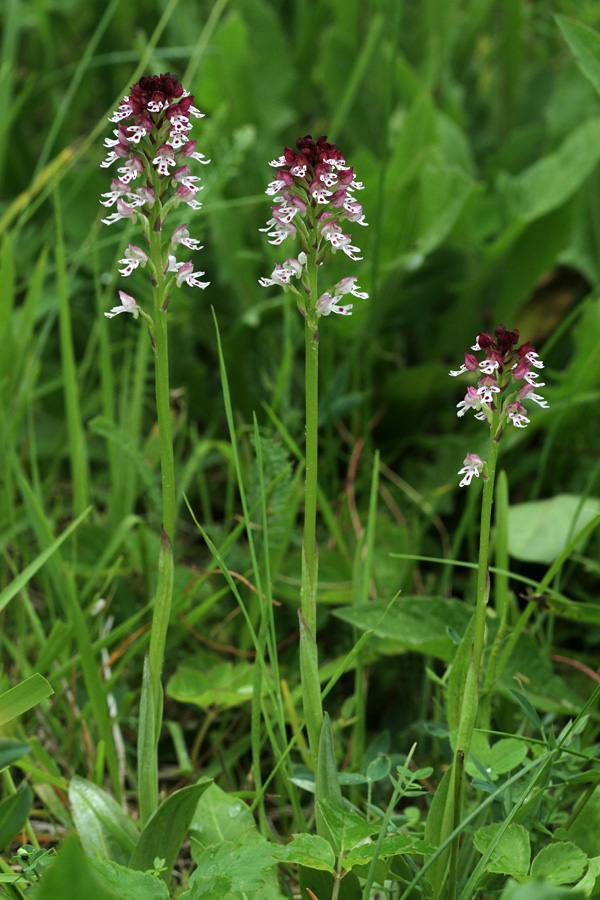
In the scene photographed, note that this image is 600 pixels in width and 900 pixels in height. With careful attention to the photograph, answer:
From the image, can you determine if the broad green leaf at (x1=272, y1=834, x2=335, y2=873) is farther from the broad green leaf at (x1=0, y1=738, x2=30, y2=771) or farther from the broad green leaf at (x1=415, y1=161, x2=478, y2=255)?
the broad green leaf at (x1=415, y1=161, x2=478, y2=255)

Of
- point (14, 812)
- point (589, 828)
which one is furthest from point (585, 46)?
point (14, 812)

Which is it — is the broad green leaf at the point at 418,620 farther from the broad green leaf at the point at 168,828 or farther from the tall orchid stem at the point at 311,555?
the broad green leaf at the point at 168,828

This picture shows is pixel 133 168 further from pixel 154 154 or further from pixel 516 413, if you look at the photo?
pixel 516 413

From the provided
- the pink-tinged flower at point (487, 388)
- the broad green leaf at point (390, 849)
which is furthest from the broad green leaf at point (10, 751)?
the pink-tinged flower at point (487, 388)

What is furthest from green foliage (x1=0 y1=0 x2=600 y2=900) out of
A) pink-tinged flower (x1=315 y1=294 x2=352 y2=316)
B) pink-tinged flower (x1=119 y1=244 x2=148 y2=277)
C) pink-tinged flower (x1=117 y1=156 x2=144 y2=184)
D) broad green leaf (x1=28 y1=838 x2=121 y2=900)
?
pink-tinged flower (x1=117 y1=156 x2=144 y2=184)

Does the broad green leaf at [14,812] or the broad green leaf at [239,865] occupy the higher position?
the broad green leaf at [14,812]

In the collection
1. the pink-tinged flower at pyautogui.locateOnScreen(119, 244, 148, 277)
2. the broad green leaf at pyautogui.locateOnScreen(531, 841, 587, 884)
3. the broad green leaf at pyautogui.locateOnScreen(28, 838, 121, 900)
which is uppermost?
the pink-tinged flower at pyautogui.locateOnScreen(119, 244, 148, 277)
